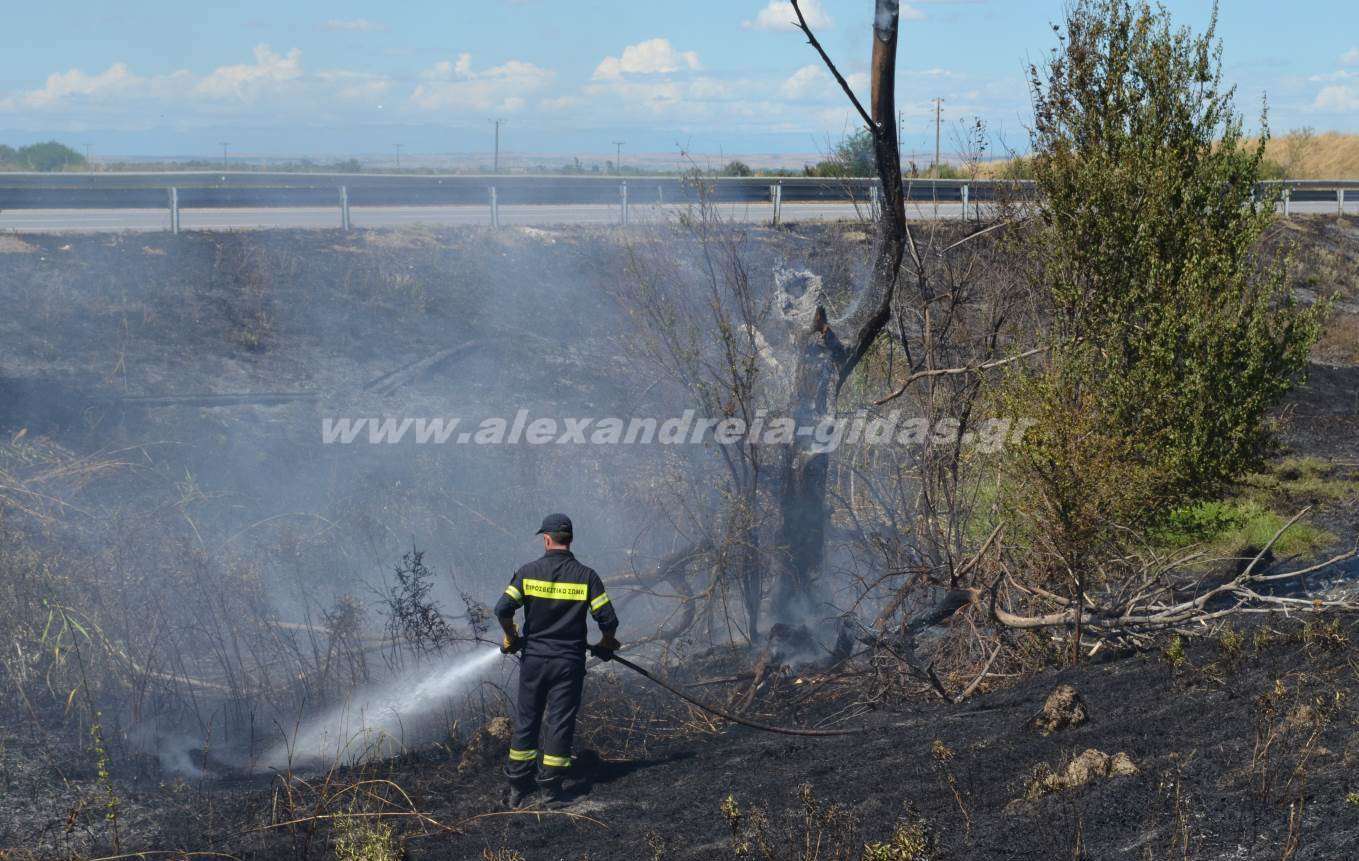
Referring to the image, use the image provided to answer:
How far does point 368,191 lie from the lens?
2611 centimetres

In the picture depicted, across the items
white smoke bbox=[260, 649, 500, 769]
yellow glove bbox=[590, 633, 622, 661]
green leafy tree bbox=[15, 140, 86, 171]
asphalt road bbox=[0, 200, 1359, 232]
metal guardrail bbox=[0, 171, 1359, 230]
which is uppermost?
green leafy tree bbox=[15, 140, 86, 171]

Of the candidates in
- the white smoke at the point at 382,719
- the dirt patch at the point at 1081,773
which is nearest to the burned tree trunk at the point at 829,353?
the white smoke at the point at 382,719

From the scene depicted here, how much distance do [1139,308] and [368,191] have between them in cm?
2029

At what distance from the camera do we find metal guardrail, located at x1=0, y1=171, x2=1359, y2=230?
22.4 metres

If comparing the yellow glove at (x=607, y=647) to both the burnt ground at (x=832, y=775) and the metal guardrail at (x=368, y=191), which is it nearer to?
the burnt ground at (x=832, y=775)

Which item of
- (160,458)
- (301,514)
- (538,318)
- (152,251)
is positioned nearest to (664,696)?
(301,514)

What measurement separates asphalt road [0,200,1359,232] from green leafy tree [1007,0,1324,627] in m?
8.44

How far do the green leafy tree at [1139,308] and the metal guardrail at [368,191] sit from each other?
1058 cm

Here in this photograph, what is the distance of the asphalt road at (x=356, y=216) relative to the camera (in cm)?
2061

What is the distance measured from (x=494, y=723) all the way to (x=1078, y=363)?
218 inches

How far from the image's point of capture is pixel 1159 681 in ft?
25.3

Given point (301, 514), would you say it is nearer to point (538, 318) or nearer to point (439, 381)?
point (439, 381)

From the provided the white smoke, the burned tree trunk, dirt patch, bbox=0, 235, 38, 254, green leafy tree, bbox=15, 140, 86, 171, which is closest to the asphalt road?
dirt patch, bbox=0, 235, 38, 254

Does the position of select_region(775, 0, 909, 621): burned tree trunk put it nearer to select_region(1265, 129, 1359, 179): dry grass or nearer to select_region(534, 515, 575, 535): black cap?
select_region(534, 515, 575, 535): black cap
